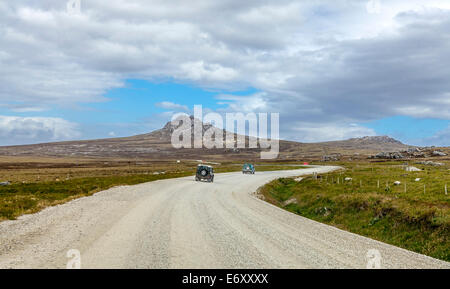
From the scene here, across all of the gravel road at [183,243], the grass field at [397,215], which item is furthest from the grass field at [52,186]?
the grass field at [397,215]

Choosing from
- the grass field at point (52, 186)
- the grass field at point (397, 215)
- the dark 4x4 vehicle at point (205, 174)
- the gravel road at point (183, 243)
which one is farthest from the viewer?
the dark 4x4 vehicle at point (205, 174)

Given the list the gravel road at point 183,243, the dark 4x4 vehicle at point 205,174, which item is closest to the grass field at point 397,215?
the gravel road at point 183,243

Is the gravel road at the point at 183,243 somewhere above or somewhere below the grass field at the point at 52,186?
above

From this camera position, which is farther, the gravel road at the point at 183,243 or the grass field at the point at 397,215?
the grass field at the point at 397,215

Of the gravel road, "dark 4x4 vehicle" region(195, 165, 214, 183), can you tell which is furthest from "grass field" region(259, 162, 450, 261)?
"dark 4x4 vehicle" region(195, 165, 214, 183)

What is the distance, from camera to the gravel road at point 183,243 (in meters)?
9.51

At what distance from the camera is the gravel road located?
9.51 m

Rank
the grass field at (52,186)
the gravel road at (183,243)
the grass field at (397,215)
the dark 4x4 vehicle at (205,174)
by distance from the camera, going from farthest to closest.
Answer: the dark 4x4 vehicle at (205,174)
the grass field at (52,186)
the grass field at (397,215)
the gravel road at (183,243)

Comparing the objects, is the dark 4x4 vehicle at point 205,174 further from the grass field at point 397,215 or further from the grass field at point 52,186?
the grass field at point 397,215

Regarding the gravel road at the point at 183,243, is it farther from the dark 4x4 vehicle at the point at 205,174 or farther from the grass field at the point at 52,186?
the dark 4x4 vehicle at the point at 205,174
